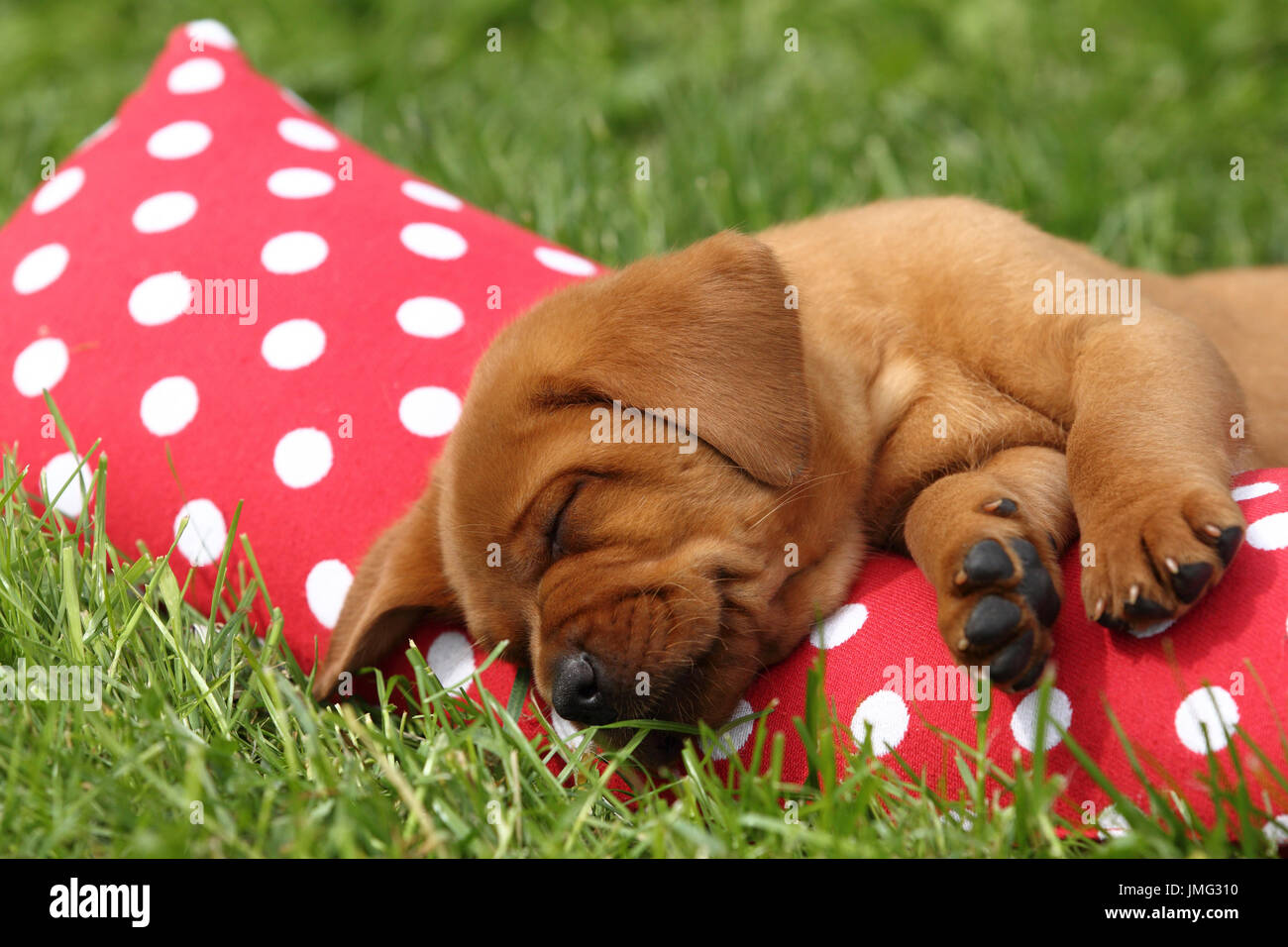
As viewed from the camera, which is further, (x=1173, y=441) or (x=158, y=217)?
(x=158, y=217)

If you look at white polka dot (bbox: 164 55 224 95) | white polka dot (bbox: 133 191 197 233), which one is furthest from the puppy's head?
white polka dot (bbox: 164 55 224 95)

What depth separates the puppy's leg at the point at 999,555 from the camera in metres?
2.51

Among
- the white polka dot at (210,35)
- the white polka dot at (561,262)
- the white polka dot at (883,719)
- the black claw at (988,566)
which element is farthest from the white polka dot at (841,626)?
the white polka dot at (210,35)

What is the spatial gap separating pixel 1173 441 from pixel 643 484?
1157mm

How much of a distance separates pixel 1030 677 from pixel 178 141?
10.1ft

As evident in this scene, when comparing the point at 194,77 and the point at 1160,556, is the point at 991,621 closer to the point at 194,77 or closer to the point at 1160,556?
the point at 1160,556

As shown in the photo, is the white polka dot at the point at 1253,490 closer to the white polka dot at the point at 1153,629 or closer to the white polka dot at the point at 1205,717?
the white polka dot at the point at 1153,629

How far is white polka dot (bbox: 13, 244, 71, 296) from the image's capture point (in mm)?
3750

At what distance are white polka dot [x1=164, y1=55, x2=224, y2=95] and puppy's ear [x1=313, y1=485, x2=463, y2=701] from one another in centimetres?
188

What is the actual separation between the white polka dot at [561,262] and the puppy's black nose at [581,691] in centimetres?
162

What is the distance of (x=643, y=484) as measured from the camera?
2840mm

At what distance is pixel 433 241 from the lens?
3850mm
